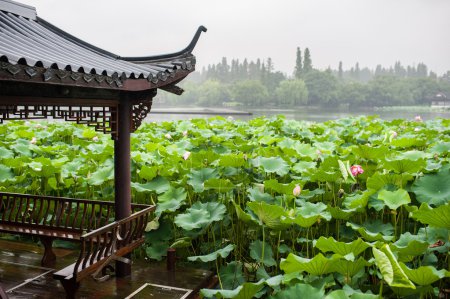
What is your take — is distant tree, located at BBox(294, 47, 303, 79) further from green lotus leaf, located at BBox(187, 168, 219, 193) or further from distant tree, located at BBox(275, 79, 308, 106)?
green lotus leaf, located at BBox(187, 168, 219, 193)

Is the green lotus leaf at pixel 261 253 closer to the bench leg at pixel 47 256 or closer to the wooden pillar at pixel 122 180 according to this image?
the wooden pillar at pixel 122 180

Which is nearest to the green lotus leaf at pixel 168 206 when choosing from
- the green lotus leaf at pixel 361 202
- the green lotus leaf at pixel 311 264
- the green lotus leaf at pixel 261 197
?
the green lotus leaf at pixel 261 197

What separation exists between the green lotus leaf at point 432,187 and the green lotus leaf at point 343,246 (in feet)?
4.07

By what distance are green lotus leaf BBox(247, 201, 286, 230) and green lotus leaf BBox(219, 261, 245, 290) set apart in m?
0.51

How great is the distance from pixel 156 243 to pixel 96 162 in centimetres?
162

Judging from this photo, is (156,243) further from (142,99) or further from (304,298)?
(304,298)

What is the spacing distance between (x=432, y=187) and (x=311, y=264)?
161 centimetres

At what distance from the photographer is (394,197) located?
3420mm

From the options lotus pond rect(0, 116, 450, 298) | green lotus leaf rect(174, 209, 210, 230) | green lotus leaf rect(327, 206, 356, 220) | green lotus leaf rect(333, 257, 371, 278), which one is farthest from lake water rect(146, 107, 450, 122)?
green lotus leaf rect(333, 257, 371, 278)

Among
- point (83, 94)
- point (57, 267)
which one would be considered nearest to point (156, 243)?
point (57, 267)

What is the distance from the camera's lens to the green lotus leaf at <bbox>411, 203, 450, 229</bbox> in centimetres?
271

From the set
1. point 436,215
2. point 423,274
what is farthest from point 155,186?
point 423,274

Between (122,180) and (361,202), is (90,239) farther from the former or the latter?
(361,202)

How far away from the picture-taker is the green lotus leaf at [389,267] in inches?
87.3
